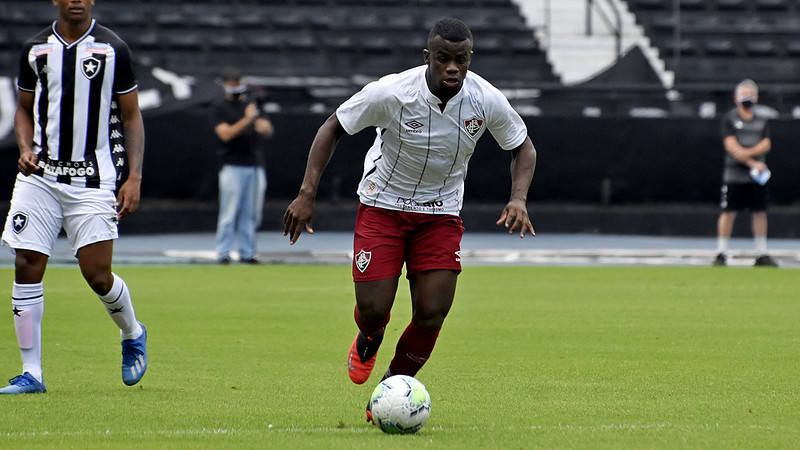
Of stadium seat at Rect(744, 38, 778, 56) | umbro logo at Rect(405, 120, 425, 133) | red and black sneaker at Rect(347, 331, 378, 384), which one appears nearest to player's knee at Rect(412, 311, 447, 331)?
red and black sneaker at Rect(347, 331, 378, 384)

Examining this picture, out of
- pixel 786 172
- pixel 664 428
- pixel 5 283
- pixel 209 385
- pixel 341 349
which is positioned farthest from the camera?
pixel 786 172

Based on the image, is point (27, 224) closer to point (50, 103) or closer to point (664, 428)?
point (50, 103)

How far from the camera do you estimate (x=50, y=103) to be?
19.5 feet

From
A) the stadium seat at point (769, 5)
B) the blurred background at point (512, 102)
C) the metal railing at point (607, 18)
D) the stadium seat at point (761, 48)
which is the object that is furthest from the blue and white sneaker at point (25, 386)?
the stadium seat at point (769, 5)

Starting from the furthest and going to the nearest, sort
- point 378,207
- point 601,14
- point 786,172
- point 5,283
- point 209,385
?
point 601,14, point 786,172, point 5,283, point 209,385, point 378,207

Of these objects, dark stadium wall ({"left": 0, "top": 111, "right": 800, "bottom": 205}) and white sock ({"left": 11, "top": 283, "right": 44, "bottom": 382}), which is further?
dark stadium wall ({"left": 0, "top": 111, "right": 800, "bottom": 205})

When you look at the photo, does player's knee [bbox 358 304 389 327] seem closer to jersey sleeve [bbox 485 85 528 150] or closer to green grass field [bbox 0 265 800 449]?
green grass field [bbox 0 265 800 449]

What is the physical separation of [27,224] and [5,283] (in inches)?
246

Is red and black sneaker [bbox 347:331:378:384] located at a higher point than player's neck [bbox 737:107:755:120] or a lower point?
lower

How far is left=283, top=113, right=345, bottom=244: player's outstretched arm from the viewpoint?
529 cm

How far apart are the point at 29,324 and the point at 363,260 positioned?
172 centimetres

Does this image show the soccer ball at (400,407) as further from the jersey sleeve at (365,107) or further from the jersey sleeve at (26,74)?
the jersey sleeve at (26,74)

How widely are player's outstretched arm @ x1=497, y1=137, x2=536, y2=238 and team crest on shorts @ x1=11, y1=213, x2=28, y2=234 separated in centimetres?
231

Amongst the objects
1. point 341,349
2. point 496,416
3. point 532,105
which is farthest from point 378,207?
point 532,105
